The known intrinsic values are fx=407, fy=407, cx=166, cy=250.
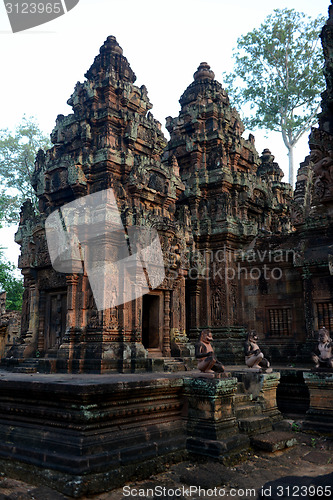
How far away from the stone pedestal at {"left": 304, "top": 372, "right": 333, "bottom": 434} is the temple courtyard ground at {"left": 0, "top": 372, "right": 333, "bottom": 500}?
133cm

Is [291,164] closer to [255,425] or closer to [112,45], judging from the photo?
[112,45]

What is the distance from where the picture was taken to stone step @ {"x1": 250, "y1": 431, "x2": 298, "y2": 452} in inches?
249

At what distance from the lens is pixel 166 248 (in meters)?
10.8

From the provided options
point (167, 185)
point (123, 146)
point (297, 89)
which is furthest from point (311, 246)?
point (297, 89)

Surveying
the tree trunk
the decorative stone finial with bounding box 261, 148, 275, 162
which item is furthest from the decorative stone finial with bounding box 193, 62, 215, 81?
the tree trunk

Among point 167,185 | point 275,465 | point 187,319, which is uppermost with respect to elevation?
point 167,185

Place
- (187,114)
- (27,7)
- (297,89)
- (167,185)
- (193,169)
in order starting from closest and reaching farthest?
(27,7)
(167,185)
(193,169)
(187,114)
(297,89)

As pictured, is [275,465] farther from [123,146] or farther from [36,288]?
[123,146]

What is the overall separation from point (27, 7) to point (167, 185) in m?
5.96

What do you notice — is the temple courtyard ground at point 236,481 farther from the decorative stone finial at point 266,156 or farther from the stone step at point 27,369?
the decorative stone finial at point 266,156

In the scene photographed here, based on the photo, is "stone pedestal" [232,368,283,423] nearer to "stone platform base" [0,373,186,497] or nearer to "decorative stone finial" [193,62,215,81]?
"stone platform base" [0,373,186,497]

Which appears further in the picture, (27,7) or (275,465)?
(27,7)

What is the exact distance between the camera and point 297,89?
23.2 meters

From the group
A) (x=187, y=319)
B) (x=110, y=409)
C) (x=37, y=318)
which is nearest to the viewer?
(x=110, y=409)
